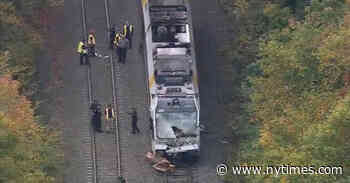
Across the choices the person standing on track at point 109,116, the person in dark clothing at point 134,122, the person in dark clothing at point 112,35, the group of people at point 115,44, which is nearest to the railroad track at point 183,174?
the person in dark clothing at point 134,122

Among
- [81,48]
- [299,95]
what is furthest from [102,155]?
[299,95]

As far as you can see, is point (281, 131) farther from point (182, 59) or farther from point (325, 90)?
point (182, 59)

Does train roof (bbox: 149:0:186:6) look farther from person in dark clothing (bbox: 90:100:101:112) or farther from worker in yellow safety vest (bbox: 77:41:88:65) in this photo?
person in dark clothing (bbox: 90:100:101:112)

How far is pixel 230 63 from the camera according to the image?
185ft

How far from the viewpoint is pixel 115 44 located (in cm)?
5544

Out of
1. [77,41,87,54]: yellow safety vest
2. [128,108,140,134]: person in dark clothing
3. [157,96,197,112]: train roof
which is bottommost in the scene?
[128,108,140,134]: person in dark clothing

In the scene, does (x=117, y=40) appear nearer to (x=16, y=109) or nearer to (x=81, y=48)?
(x=81, y=48)

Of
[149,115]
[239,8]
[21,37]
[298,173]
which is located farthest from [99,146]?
[298,173]

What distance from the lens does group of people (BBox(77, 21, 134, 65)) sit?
178 feet

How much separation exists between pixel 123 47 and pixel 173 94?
6.93 metres

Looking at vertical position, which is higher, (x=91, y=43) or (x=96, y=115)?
(x=91, y=43)

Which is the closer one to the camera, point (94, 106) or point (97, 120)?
point (94, 106)

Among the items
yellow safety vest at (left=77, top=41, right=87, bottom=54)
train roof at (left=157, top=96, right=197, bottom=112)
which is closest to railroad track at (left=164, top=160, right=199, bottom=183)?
train roof at (left=157, top=96, right=197, bottom=112)

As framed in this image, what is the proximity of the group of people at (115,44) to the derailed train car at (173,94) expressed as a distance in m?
3.48
